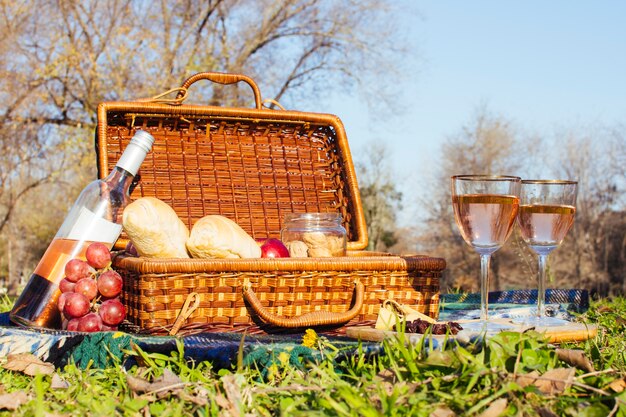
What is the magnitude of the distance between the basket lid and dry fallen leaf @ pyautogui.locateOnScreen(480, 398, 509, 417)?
1.63 metres

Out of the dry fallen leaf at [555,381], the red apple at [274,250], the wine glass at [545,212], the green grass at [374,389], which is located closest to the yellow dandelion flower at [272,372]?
the green grass at [374,389]

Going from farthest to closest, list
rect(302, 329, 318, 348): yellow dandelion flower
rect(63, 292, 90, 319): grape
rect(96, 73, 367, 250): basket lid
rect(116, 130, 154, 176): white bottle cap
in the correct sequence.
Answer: rect(96, 73, 367, 250): basket lid, rect(116, 130, 154, 176): white bottle cap, rect(63, 292, 90, 319): grape, rect(302, 329, 318, 348): yellow dandelion flower

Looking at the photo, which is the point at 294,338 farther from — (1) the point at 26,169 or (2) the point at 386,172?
(2) the point at 386,172

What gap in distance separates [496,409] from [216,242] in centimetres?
106

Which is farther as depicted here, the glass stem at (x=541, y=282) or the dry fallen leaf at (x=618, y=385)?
the glass stem at (x=541, y=282)

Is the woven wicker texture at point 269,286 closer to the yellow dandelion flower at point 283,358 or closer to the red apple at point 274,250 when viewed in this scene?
the red apple at point 274,250

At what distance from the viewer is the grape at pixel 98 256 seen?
1.96 meters

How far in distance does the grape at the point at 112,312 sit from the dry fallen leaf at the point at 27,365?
0.90 ft

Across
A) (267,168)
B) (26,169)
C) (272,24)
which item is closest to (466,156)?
(272,24)

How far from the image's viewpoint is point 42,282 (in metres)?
2.06

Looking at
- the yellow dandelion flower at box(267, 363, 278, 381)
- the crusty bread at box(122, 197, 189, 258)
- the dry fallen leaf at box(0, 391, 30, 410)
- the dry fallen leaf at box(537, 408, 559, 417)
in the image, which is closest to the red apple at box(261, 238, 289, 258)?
the crusty bread at box(122, 197, 189, 258)

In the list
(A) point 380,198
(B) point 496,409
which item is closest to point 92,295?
(B) point 496,409

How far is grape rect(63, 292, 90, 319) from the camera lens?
1897 millimetres

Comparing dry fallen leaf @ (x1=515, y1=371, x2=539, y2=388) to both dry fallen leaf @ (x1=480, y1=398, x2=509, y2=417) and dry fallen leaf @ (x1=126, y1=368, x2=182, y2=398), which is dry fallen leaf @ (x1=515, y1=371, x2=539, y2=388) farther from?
dry fallen leaf @ (x1=126, y1=368, x2=182, y2=398)
